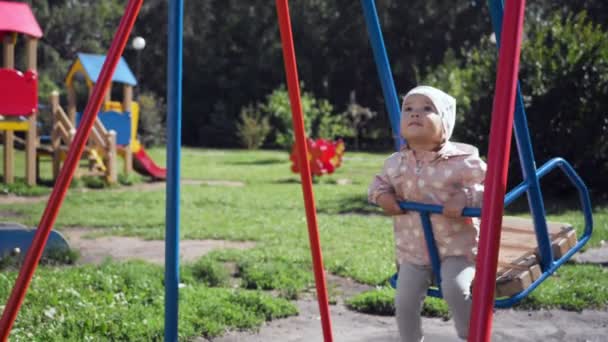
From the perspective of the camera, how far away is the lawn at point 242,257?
4059 mm

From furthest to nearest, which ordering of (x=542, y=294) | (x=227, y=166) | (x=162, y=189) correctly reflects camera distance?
1. (x=227, y=166)
2. (x=162, y=189)
3. (x=542, y=294)

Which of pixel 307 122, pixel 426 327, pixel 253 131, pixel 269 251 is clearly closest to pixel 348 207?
pixel 269 251

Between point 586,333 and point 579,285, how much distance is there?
0.98 m

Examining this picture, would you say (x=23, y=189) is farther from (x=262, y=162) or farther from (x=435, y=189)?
(x=435, y=189)

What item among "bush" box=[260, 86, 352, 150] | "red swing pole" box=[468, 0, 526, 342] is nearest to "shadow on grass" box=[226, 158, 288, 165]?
"bush" box=[260, 86, 352, 150]

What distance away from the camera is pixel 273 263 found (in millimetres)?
5539

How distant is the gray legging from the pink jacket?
35mm

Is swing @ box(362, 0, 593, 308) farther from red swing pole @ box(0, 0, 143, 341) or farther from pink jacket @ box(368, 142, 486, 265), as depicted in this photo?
red swing pole @ box(0, 0, 143, 341)

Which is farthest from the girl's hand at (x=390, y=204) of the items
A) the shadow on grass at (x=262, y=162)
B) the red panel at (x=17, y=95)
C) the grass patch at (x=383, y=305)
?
the shadow on grass at (x=262, y=162)

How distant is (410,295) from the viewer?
2777 millimetres

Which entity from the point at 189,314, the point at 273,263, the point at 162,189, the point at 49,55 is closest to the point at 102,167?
the point at 162,189

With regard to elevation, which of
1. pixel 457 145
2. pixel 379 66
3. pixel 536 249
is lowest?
pixel 536 249

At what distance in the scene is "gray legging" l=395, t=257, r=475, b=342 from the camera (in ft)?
8.72

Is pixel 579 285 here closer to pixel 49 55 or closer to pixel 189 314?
pixel 189 314
